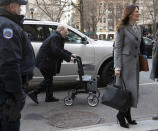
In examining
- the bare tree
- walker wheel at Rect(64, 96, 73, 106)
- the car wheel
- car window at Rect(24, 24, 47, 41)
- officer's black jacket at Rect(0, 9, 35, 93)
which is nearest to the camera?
officer's black jacket at Rect(0, 9, 35, 93)

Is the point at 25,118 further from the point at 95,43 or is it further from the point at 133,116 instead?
the point at 95,43

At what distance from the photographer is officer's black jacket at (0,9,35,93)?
2.11 metres

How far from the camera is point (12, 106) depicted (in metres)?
2.18

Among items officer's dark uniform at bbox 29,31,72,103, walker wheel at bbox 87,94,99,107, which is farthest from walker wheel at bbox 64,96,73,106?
officer's dark uniform at bbox 29,31,72,103

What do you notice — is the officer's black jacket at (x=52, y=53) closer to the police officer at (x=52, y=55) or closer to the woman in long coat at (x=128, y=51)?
the police officer at (x=52, y=55)

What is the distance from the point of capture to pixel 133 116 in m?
4.81

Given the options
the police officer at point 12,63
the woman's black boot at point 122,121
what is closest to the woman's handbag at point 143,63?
the woman's black boot at point 122,121

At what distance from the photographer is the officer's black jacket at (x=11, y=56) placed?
83.2 inches

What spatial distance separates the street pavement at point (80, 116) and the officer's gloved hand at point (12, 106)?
192 centimetres

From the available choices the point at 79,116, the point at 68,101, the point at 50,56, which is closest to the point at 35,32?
the point at 50,56

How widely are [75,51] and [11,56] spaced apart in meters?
4.76

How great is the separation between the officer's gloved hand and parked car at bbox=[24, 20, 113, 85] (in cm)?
444

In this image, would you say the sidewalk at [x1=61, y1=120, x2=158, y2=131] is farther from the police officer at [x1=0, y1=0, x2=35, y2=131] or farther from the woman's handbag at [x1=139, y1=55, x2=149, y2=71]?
the police officer at [x1=0, y1=0, x2=35, y2=131]

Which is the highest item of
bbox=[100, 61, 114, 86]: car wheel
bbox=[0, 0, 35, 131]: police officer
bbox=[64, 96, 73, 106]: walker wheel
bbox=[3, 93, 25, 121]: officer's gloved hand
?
bbox=[0, 0, 35, 131]: police officer
